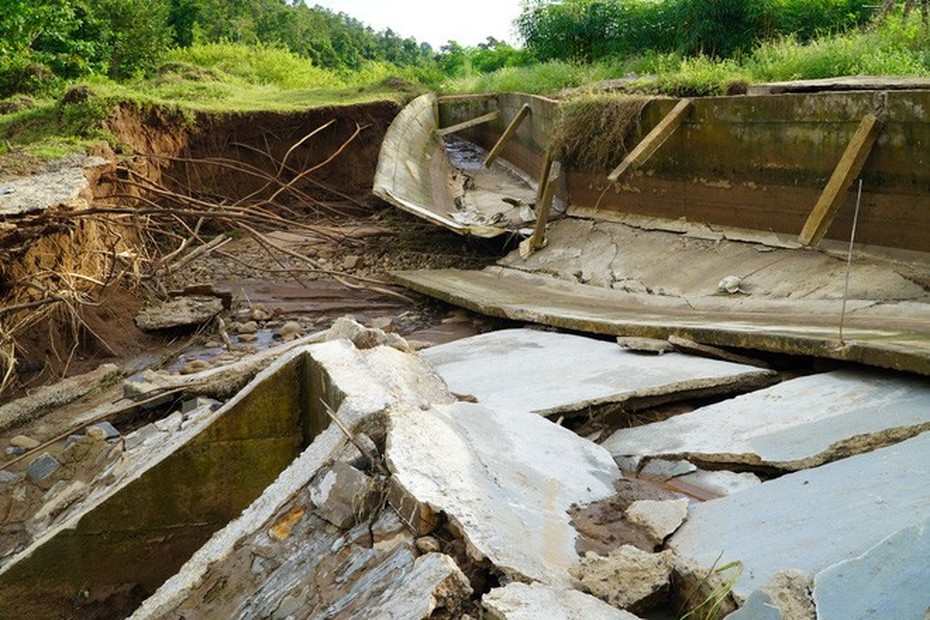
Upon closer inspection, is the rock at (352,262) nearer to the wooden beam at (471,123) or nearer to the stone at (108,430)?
the wooden beam at (471,123)

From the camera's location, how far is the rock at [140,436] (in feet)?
16.9

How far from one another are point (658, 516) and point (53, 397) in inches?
184

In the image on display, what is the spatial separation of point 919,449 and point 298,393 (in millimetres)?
2803

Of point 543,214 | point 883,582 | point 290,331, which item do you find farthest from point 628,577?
point 543,214

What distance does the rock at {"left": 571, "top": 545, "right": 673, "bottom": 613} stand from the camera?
246 cm

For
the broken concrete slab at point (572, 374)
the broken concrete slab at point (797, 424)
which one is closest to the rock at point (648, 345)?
the broken concrete slab at point (572, 374)

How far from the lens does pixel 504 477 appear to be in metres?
3.24

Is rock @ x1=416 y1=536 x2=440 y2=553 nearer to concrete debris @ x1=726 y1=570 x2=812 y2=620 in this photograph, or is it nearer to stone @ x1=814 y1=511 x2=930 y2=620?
concrete debris @ x1=726 y1=570 x2=812 y2=620

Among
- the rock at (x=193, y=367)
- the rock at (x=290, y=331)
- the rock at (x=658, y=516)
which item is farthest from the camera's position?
the rock at (x=290, y=331)

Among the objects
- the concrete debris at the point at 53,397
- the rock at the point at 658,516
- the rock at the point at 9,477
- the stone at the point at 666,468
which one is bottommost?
the rock at the point at 9,477

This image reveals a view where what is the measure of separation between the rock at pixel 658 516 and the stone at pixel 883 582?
0.64 m

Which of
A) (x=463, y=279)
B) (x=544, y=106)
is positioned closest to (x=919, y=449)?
(x=463, y=279)

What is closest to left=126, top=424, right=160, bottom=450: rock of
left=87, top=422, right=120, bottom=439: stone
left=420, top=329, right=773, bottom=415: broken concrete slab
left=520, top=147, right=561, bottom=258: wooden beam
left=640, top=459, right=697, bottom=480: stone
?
left=87, top=422, right=120, bottom=439: stone

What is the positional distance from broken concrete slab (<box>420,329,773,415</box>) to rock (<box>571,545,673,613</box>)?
1.62m
